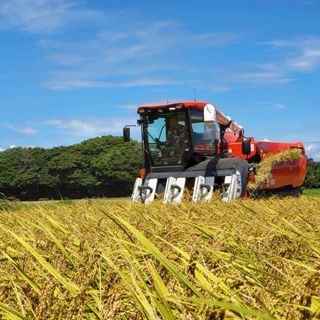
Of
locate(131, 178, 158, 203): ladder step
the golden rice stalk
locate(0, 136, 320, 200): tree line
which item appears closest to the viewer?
locate(131, 178, 158, 203): ladder step

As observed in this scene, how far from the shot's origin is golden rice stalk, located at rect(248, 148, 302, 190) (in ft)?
36.7

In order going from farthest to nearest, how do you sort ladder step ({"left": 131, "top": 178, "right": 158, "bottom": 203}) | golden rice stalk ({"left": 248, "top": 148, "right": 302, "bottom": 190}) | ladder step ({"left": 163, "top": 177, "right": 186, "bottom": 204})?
golden rice stalk ({"left": 248, "top": 148, "right": 302, "bottom": 190}) < ladder step ({"left": 131, "top": 178, "right": 158, "bottom": 203}) < ladder step ({"left": 163, "top": 177, "right": 186, "bottom": 204})

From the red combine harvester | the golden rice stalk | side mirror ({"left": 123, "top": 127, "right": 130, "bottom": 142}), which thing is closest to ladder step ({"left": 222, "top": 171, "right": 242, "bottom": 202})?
the red combine harvester

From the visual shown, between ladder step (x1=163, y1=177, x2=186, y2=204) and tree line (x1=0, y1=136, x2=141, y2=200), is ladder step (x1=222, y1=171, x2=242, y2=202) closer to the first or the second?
ladder step (x1=163, y1=177, x2=186, y2=204)

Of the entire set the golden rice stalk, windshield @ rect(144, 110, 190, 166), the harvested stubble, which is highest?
windshield @ rect(144, 110, 190, 166)

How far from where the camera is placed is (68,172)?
52.0 metres

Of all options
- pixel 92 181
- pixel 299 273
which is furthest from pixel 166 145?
pixel 92 181

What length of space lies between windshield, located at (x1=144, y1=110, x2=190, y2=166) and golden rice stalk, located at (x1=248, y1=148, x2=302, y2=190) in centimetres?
160

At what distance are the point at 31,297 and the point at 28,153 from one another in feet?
183

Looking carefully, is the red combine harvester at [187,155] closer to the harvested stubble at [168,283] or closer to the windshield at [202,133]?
the windshield at [202,133]

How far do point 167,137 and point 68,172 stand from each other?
41.3 metres

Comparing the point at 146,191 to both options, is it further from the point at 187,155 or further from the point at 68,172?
the point at 68,172

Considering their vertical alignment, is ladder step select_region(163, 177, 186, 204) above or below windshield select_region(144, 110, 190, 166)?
below

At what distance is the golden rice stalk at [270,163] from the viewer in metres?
11.2
